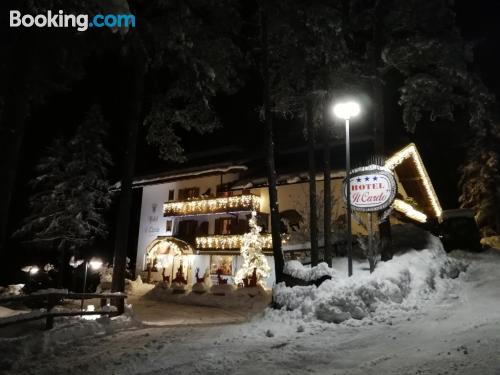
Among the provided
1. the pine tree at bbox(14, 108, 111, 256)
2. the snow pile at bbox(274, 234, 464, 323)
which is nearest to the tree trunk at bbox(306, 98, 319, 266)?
the snow pile at bbox(274, 234, 464, 323)

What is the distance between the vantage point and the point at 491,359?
19.7 ft

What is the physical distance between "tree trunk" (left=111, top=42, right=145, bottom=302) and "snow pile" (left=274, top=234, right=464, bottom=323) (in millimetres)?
5460

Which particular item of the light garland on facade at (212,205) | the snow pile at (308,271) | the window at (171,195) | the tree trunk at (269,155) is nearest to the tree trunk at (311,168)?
the tree trunk at (269,155)

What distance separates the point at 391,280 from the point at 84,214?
25.4m

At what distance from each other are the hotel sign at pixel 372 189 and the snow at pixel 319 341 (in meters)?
2.07

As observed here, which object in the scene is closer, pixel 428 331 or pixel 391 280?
pixel 428 331

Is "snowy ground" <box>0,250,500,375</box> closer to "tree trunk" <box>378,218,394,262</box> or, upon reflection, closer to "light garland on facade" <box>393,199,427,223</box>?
"tree trunk" <box>378,218,394,262</box>

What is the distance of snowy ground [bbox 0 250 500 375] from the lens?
6.66m

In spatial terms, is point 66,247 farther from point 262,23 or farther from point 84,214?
point 262,23

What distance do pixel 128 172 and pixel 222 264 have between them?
1898cm

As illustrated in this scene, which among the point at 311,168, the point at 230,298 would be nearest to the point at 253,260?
the point at 230,298

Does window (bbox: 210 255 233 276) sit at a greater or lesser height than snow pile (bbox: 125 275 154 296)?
greater

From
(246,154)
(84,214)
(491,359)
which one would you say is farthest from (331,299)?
(84,214)

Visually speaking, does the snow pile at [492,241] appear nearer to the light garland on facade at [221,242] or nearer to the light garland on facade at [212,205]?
the light garland on facade at [212,205]
